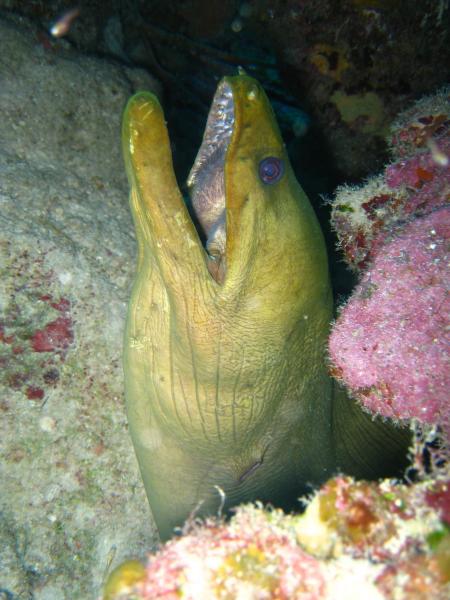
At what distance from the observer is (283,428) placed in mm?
2900

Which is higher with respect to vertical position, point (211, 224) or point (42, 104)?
point (42, 104)

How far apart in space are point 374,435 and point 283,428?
0.88 m

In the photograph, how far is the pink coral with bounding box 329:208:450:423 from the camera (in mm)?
1985

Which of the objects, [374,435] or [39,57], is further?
[39,57]

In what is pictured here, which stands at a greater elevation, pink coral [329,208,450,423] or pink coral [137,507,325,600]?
pink coral [329,208,450,423]

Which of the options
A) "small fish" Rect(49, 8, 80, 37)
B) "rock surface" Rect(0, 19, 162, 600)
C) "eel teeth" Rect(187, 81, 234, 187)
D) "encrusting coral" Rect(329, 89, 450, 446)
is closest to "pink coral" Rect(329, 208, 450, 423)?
"encrusting coral" Rect(329, 89, 450, 446)

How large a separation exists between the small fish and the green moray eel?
289 cm

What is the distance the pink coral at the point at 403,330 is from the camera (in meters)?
1.99

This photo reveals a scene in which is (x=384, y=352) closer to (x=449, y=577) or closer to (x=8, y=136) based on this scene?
(x=449, y=577)

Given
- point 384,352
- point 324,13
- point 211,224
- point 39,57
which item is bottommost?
point 384,352

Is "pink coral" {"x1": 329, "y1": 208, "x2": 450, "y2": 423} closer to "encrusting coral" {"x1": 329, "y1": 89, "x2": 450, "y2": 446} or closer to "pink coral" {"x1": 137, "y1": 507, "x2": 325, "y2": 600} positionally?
"encrusting coral" {"x1": 329, "y1": 89, "x2": 450, "y2": 446}

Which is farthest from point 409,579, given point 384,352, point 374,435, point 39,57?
point 39,57

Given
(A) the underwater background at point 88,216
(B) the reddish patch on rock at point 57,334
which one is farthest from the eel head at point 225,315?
(B) the reddish patch on rock at point 57,334

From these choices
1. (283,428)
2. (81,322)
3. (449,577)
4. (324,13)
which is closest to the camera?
(449,577)
